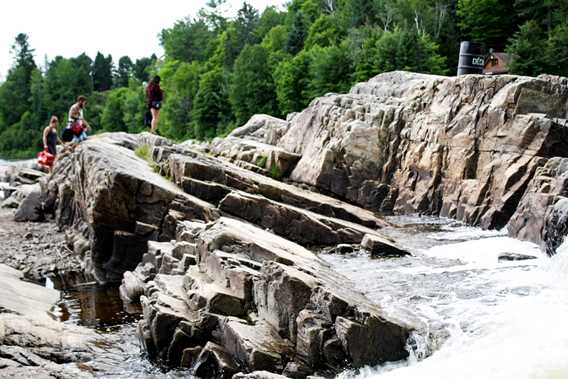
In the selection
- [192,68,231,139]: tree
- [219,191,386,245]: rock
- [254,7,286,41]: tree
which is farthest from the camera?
[254,7,286,41]: tree

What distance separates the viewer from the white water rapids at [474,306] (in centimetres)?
921

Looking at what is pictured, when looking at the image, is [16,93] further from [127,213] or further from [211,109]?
[127,213]

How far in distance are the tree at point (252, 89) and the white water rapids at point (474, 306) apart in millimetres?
54152

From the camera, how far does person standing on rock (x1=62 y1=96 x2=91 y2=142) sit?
26.3m

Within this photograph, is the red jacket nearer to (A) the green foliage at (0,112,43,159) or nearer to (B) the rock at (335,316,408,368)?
(B) the rock at (335,316,408,368)

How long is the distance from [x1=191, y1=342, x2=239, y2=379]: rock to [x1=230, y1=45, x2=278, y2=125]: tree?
2328 inches

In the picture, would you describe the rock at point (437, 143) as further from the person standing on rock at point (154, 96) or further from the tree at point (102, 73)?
the tree at point (102, 73)

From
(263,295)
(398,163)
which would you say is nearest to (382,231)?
(398,163)

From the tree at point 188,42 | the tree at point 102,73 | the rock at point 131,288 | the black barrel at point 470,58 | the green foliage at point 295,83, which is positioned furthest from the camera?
the tree at point 102,73

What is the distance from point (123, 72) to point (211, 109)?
255ft

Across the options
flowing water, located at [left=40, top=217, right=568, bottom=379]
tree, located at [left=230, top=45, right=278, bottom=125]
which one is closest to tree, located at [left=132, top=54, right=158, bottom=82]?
tree, located at [left=230, top=45, right=278, bottom=125]

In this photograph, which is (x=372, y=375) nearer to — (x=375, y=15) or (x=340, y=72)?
(x=340, y=72)

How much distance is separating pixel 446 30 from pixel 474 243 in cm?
4691

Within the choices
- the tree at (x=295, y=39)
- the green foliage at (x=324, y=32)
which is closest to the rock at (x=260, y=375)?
the green foliage at (x=324, y=32)
